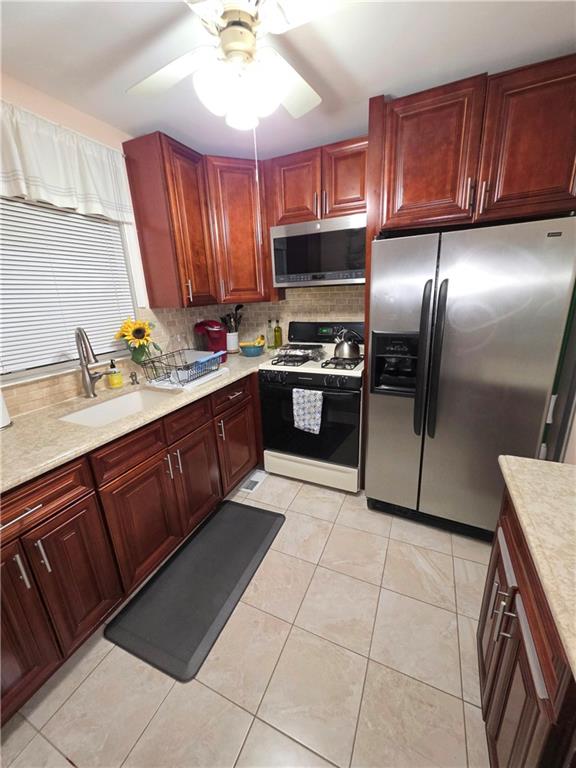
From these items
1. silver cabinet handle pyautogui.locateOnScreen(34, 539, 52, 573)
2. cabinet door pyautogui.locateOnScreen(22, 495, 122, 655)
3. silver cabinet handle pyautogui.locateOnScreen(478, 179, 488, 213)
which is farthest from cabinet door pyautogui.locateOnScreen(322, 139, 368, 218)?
silver cabinet handle pyautogui.locateOnScreen(34, 539, 52, 573)

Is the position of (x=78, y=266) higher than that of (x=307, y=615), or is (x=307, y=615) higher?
(x=78, y=266)

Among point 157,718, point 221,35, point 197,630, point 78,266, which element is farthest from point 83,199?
point 157,718

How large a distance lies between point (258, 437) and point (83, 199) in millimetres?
1883

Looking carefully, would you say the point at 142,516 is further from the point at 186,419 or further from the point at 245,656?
the point at 245,656

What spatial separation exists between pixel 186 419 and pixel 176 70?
145 cm

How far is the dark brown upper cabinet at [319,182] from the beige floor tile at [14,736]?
282 centimetres

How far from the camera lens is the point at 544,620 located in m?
0.66

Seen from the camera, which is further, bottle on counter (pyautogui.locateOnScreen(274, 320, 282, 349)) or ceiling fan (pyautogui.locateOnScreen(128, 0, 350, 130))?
bottle on counter (pyautogui.locateOnScreen(274, 320, 282, 349))

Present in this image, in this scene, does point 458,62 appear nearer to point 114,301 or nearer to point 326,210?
point 326,210

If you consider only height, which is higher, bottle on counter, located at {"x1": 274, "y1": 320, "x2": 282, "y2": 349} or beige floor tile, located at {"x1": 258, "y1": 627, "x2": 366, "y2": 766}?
bottle on counter, located at {"x1": 274, "y1": 320, "x2": 282, "y2": 349}

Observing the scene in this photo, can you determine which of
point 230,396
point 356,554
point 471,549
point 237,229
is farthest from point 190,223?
point 471,549

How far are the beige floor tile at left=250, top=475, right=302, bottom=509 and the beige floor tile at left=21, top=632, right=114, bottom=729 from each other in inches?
45.2

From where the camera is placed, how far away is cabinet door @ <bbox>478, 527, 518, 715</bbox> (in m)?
0.91

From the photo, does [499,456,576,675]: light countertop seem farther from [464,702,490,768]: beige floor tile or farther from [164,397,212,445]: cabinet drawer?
[164,397,212,445]: cabinet drawer
